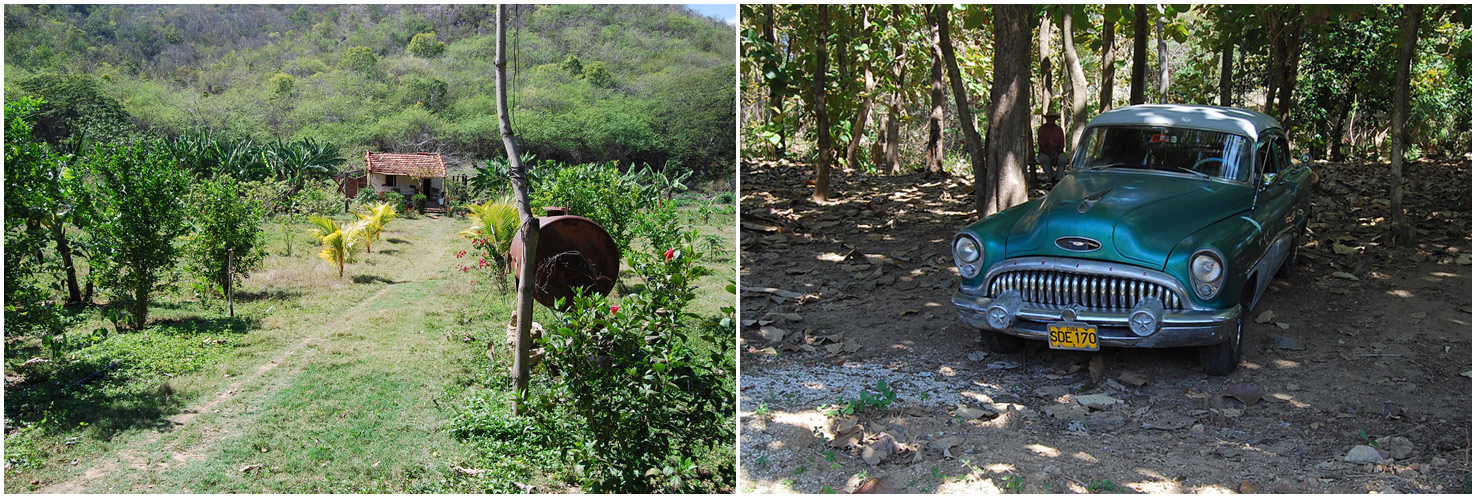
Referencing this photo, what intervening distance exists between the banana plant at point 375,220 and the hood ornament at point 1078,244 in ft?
23.0

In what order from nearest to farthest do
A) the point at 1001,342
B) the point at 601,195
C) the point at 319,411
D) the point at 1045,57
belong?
the point at 1001,342
the point at 319,411
the point at 601,195
the point at 1045,57

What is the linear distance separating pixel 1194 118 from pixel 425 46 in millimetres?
7436

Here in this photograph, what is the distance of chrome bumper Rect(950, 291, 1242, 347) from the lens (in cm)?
395

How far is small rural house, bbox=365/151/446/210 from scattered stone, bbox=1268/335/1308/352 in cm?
789

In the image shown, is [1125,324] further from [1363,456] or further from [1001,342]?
[1363,456]

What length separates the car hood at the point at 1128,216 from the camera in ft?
13.4

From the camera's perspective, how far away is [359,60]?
10117 millimetres

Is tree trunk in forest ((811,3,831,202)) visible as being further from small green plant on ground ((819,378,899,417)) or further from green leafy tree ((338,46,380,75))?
green leafy tree ((338,46,380,75))

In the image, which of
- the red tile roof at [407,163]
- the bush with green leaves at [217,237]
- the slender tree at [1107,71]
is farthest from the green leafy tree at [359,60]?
the slender tree at [1107,71]

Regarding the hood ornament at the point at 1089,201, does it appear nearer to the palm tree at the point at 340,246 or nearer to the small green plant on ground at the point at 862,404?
the small green plant on ground at the point at 862,404

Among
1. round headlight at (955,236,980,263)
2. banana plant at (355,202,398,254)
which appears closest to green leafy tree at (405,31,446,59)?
banana plant at (355,202,398,254)

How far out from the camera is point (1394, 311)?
196 inches

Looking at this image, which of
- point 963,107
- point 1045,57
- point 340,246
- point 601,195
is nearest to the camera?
point 963,107

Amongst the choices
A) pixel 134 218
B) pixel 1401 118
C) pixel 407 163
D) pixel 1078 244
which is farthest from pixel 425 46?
pixel 1401 118
